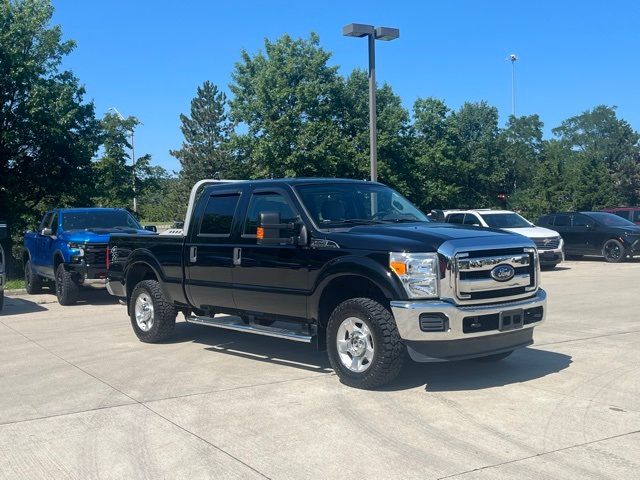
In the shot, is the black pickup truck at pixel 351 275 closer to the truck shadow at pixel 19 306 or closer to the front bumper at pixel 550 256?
the truck shadow at pixel 19 306

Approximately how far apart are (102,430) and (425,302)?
9.71ft

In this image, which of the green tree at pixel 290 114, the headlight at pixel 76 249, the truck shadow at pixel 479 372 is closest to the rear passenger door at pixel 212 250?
the truck shadow at pixel 479 372

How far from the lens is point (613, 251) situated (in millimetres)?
22453

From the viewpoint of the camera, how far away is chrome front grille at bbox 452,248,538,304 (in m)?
6.30

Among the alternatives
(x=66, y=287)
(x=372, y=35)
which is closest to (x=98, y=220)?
(x=66, y=287)

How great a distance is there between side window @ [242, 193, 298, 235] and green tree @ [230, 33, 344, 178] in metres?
21.3

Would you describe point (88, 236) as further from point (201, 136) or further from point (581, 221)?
point (201, 136)

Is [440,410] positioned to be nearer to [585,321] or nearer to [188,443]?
[188,443]

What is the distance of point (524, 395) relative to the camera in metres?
6.38

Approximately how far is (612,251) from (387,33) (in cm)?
1101

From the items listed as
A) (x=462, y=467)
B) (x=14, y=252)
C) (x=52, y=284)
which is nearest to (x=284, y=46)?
(x=14, y=252)

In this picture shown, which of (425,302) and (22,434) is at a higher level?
(425,302)

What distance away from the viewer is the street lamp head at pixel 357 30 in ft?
54.9

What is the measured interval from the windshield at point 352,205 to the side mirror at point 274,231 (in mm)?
253
